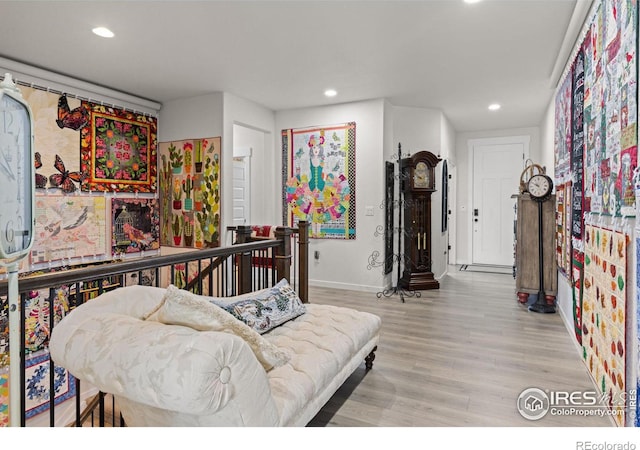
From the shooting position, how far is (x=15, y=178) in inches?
41.6

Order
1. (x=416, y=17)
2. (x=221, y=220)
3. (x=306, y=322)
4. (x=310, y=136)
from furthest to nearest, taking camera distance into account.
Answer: (x=310, y=136)
(x=221, y=220)
(x=416, y=17)
(x=306, y=322)

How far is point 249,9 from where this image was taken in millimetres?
2770

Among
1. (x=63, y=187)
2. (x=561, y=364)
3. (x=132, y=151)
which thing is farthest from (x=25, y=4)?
(x=561, y=364)

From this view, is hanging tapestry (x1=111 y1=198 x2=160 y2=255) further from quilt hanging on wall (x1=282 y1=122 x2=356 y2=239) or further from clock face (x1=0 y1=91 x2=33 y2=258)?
clock face (x1=0 y1=91 x2=33 y2=258)

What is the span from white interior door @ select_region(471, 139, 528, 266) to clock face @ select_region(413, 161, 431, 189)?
8.15 ft

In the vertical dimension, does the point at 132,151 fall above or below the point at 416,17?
below

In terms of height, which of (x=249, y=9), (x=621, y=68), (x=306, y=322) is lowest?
(x=306, y=322)

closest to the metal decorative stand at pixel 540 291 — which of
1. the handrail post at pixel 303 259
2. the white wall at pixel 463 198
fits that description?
the handrail post at pixel 303 259

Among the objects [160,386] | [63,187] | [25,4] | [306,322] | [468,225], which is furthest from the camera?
[468,225]

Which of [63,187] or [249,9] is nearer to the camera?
[249,9]

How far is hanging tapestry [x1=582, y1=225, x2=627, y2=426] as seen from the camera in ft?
6.07

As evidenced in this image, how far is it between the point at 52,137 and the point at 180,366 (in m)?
4.07

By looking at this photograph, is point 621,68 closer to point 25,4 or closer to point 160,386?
point 160,386

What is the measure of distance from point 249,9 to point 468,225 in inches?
232
